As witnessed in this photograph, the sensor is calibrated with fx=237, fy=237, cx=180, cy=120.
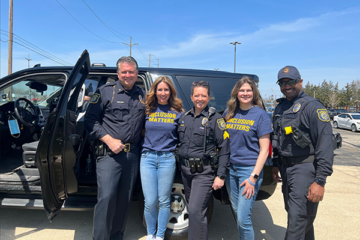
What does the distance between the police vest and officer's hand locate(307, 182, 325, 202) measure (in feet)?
0.88

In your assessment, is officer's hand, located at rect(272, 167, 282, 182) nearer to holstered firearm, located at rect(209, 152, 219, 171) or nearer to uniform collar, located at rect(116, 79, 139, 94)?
holstered firearm, located at rect(209, 152, 219, 171)

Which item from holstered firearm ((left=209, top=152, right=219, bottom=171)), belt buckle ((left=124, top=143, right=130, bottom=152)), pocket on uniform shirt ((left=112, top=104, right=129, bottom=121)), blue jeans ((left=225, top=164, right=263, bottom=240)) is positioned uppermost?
pocket on uniform shirt ((left=112, top=104, right=129, bottom=121))

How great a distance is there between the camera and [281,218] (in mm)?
3381

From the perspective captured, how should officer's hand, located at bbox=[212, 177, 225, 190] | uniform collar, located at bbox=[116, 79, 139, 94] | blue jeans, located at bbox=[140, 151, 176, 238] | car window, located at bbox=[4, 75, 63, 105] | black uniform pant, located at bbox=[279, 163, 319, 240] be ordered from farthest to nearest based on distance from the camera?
car window, located at bbox=[4, 75, 63, 105] → uniform collar, located at bbox=[116, 79, 139, 94] → blue jeans, located at bbox=[140, 151, 176, 238] → officer's hand, located at bbox=[212, 177, 225, 190] → black uniform pant, located at bbox=[279, 163, 319, 240]

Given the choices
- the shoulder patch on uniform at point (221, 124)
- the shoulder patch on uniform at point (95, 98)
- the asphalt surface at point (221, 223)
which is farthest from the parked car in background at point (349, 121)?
the shoulder patch on uniform at point (95, 98)

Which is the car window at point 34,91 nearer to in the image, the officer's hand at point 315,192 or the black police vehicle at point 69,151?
the black police vehicle at point 69,151

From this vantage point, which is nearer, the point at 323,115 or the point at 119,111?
the point at 323,115

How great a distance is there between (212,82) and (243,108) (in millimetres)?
774

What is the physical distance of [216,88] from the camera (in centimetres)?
286

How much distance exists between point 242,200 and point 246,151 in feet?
1.41

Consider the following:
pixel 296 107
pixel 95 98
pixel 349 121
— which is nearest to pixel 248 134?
pixel 296 107

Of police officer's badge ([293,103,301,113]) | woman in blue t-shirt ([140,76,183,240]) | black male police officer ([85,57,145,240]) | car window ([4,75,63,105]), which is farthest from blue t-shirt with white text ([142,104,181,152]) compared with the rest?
car window ([4,75,63,105])

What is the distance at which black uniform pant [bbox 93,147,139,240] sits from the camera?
2.29 metres

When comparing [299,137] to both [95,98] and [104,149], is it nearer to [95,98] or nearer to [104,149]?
[104,149]
